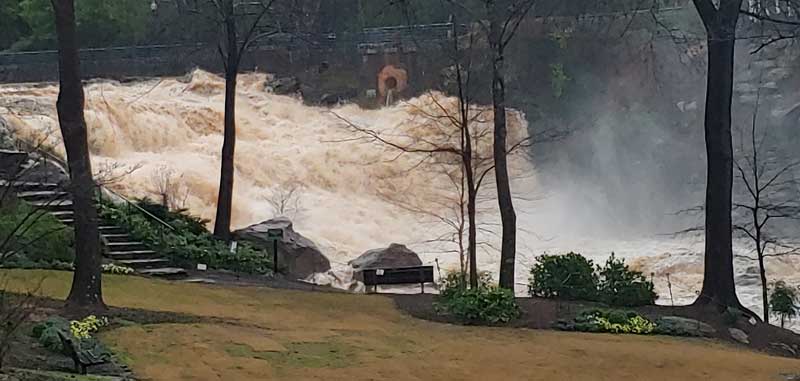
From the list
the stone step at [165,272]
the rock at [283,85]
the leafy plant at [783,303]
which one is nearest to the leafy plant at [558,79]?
the rock at [283,85]

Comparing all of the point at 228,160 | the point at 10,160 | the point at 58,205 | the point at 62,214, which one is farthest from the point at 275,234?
the point at 10,160

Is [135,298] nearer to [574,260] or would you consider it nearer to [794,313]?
[574,260]

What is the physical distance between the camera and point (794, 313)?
17.6 meters

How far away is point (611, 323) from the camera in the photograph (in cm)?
1459

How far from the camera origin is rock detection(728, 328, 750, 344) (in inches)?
574

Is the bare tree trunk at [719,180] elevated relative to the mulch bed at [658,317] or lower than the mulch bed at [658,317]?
elevated

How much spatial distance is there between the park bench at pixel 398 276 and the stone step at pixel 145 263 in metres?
3.79

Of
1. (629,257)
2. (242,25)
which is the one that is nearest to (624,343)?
(629,257)

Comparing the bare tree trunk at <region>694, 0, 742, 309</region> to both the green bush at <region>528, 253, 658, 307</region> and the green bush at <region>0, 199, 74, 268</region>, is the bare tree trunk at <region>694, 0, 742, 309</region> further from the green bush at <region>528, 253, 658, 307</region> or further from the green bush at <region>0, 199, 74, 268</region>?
the green bush at <region>0, 199, 74, 268</region>

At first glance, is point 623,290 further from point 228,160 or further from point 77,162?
point 228,160

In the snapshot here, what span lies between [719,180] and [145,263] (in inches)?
397

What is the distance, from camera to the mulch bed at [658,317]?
47.8 ft

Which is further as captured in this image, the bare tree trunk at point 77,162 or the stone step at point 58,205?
the stone step at point 58,205

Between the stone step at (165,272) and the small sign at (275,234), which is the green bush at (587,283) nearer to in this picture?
the stone step at (165,272)
